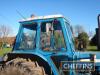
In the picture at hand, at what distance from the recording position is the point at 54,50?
25.8 feet

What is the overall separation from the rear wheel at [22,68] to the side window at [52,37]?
0.66m

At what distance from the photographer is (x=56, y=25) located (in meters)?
7.85

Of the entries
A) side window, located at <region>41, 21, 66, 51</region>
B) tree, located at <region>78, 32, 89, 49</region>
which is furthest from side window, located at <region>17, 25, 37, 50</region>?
tree, located at <region>78, 32, 89, 49</region>

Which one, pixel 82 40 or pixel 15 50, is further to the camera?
pixel 82 40

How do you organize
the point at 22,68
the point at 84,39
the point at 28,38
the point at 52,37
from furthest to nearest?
the point at 84,39
the point at 28,38
the point at 52,37
the point at 22,68

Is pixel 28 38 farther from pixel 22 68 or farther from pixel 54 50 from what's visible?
pixel 22 68

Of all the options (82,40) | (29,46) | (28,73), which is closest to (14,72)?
(28,73)

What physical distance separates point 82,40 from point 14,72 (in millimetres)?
3435

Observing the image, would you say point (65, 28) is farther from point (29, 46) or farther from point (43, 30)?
point (29, 46)

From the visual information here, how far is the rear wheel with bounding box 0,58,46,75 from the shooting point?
7410 mm

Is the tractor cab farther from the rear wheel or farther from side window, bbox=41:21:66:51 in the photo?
the rear wheel

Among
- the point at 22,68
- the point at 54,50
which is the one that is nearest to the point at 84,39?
the point at 54,50

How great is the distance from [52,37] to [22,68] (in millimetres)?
1292

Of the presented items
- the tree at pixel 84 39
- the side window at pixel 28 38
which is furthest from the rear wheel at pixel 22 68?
the tree at pixel 84 39
